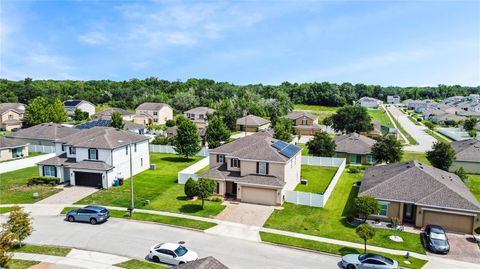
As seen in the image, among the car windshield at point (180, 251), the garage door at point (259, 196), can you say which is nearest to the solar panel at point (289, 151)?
the garage door at point (259, 196)

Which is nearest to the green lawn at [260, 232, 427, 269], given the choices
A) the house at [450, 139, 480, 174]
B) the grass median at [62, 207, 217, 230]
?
the grass median at [62, 207, 217, 230]

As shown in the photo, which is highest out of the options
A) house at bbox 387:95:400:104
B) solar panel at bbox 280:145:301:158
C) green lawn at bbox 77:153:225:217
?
house at bbox 387:95:400:104

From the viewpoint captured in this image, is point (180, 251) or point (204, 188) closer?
point (180, 251)

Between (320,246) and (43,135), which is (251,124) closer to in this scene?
(43,135)

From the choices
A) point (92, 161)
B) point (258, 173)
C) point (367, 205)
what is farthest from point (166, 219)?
point (367, 205)

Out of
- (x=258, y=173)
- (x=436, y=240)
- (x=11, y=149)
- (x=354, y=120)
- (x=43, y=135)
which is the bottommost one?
(x=436, y=240)

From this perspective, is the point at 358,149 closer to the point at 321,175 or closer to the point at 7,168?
the point at 321,175

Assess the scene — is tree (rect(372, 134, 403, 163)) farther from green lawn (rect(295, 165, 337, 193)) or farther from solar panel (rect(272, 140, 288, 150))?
solar panel (rect(272, 140, 288, 150))
